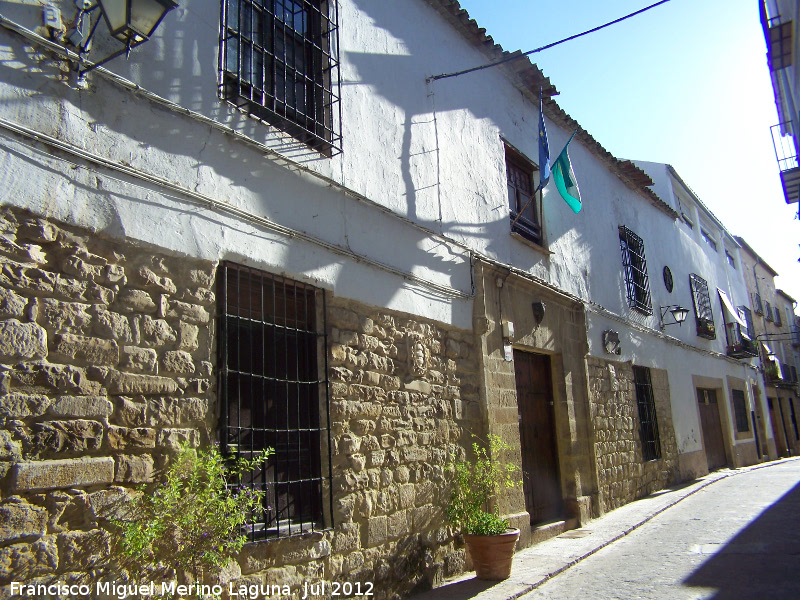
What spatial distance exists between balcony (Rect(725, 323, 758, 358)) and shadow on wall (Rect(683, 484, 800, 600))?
30.4 ft

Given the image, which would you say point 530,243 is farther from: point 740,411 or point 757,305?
point 757,305

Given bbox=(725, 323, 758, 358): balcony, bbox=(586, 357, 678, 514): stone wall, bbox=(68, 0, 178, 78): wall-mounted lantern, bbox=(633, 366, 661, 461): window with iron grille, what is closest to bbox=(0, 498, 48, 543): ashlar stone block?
bbox=(68, 0, 178, 78): wall-mounted lantern

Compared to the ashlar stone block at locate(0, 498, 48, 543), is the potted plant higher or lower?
lower

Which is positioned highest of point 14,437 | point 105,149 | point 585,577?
point 105,149

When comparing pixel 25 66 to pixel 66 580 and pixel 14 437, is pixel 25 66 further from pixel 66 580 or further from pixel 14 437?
pixel 66 580

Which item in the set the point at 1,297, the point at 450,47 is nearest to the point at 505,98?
the point at 450,47

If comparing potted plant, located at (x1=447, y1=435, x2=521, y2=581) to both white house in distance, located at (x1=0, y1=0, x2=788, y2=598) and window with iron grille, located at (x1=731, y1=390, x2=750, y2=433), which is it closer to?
white house in distance, located at (x1=0, y1=0, x2=788, y2=598)

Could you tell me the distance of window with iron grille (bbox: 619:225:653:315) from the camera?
10.9m

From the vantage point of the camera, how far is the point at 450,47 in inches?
279

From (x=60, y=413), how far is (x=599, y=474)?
7.00m

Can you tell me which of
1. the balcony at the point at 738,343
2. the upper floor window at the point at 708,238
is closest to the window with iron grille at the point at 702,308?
the balcony at the point at 738,343

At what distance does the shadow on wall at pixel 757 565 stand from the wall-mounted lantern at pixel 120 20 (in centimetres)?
511

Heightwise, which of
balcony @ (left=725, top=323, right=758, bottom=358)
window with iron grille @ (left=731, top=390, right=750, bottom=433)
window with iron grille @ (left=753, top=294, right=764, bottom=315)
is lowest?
window with iron grille @ (left=731, top=390, right=750, bottom=433)

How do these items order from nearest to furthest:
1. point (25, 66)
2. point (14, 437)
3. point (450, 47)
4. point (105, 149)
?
point (14, 437) → point (25, 66) → point (105, 149) → point (450, 47)
